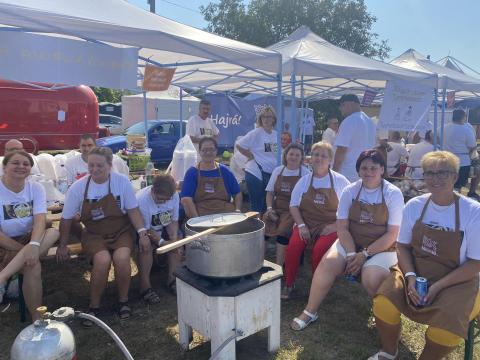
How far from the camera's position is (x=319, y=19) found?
78.7 ft

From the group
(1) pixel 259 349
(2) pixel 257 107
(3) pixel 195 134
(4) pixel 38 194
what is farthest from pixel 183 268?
(2) pixel 257 107

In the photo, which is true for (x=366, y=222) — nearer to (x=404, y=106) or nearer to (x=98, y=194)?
(x=98, y=194)

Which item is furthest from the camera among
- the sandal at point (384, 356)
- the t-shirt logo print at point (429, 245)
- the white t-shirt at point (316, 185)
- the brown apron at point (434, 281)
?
the white t-shirt at point (316, 185)

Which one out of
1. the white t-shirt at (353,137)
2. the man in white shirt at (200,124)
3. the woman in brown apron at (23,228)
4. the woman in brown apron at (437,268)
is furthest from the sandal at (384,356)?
the man in white shirt at (200,124)

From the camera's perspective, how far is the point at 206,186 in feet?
12.2

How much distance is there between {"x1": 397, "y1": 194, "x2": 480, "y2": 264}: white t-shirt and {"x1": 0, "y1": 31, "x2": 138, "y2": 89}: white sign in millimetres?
2298

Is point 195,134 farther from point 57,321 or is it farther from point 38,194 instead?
point 57,321

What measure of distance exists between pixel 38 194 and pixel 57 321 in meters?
1.44

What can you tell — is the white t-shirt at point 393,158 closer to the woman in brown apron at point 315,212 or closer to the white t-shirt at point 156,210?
the woman in brown apron at point 315,212

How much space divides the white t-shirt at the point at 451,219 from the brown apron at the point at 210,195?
167 cm

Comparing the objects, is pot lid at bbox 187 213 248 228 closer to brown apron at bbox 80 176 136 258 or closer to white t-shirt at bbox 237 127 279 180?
brown apron at bbox 80 176 136 258

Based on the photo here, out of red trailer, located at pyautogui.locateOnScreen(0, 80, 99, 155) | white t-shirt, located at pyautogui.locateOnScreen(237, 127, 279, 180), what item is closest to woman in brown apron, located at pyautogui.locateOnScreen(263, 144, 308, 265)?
white t-shirt, located at pyautogui.locateOnScreen(237, 127, 279, 180)

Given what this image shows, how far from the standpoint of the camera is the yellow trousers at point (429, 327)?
2.17 metres

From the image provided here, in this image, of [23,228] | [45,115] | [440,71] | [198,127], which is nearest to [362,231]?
[23,228]
